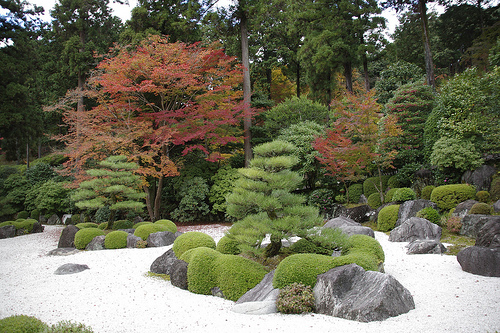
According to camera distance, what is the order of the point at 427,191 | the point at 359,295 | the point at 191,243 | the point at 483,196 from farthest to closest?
1. the point at 427,191
2. the point at 483,196
3. the point at 191,243
4. the point at 359,295

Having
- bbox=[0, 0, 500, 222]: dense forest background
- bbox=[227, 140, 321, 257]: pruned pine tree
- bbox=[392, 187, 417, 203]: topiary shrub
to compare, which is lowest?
bbox=[392, 187, 417, 203]: topiary shrub

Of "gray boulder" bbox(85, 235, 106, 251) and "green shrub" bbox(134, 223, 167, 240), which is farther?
"green shrub" bbox(134, 223, 167, 240)

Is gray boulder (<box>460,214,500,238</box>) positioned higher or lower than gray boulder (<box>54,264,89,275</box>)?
higher

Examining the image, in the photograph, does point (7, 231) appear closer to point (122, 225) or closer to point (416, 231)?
point (122, 225)

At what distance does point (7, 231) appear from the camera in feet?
38.4

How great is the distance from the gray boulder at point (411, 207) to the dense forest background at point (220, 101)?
1.57 metres

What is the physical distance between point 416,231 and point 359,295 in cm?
455

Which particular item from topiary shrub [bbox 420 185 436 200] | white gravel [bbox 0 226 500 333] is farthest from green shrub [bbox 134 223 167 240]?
topiary shrub [bbox 420 185 436 200]

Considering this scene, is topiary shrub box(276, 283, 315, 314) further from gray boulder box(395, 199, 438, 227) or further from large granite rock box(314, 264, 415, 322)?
gray boulder box(395, 199, 438, 227)

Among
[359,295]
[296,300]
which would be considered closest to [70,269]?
[296,300]

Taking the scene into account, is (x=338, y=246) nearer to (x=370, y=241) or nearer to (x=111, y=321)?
(x=370, y=241)

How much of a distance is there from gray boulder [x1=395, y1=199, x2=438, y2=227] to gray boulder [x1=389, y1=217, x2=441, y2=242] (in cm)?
104

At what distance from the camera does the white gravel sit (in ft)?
11.7

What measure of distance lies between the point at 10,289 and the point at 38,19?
18003 millimetres
